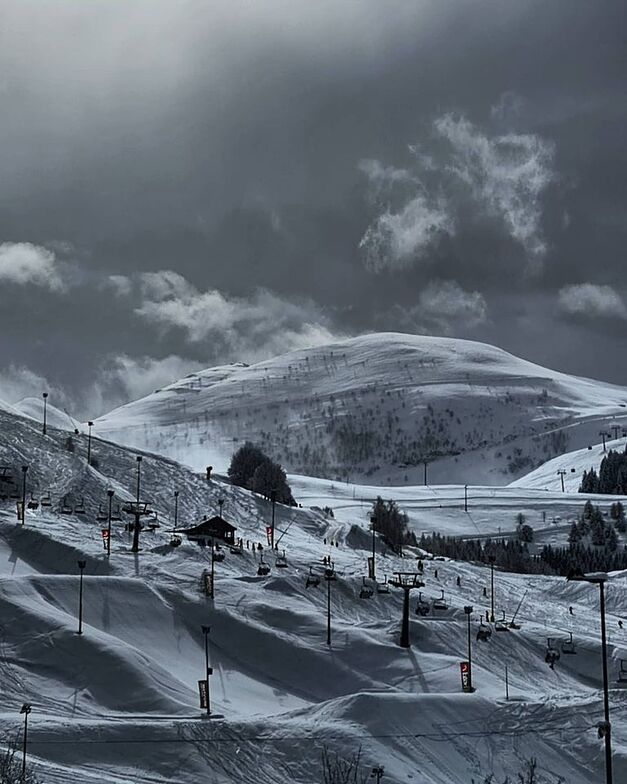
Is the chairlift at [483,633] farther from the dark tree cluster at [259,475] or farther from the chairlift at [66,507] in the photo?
the dark tree cluster at [259,475]

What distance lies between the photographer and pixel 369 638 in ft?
229

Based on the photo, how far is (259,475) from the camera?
145m

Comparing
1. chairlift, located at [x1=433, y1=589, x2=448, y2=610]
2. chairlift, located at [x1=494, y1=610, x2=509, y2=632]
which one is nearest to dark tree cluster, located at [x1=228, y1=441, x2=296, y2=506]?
chairlift, located at [x1=433, y1=589, x2=448, y2=610]

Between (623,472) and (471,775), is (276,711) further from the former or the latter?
(623,472)

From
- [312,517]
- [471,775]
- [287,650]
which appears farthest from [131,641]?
[312,517]

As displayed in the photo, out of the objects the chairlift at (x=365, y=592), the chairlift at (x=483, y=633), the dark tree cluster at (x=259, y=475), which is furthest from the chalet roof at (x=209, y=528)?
the dark tree cluster at (x=259, y=475)

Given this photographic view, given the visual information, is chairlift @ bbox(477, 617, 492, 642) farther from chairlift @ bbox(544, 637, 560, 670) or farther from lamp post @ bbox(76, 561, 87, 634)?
lamp post @ bbox(76, 561, 87, 634)

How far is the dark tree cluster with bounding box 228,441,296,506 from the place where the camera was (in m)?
139

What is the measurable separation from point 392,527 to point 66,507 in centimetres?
5276

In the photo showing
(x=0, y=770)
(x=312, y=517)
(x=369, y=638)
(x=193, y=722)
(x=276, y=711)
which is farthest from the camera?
(x=312, y=517)

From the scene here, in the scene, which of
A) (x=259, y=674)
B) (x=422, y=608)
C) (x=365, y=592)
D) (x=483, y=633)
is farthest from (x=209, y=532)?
(x=259, y=674)

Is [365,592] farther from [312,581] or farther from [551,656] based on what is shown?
[551,656]

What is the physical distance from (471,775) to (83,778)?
60.5 feet

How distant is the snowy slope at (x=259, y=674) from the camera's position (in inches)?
1895
